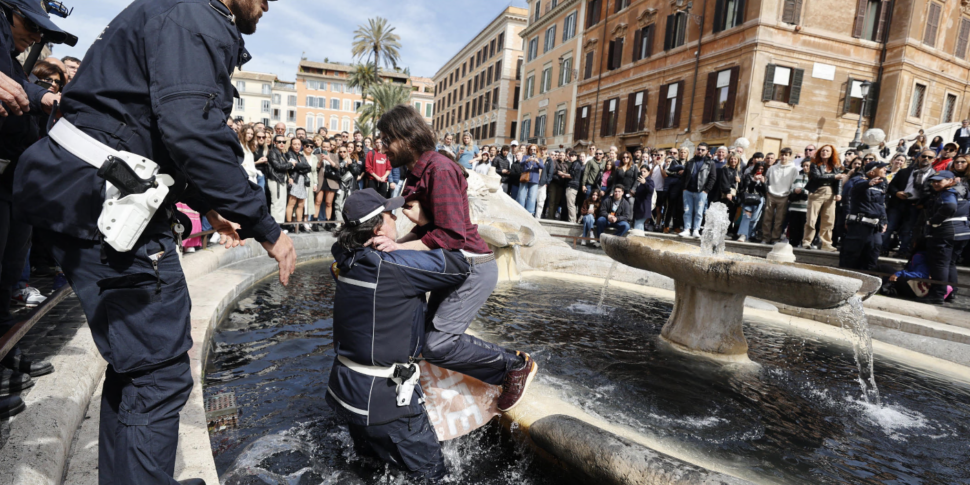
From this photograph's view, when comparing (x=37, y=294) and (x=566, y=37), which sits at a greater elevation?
(x=566, y=37)

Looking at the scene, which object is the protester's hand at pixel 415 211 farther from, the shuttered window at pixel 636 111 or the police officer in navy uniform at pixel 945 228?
the shuttered window at pixel 636 111

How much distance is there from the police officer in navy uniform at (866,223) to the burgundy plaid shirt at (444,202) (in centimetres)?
734

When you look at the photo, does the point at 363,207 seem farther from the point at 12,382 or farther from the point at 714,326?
the point at 714,326

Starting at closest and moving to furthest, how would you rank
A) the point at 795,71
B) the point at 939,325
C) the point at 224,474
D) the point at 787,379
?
the point at 224,474 → the point at 787,379 → the point at 939,325 → the point at 795,71

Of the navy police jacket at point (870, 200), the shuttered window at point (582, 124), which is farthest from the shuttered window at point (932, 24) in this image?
the navy police jacket at point (870, 200)

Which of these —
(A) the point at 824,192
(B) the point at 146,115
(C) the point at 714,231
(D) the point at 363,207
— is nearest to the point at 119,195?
(B) the point at 146,115

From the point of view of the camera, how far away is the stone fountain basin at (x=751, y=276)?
3400mm

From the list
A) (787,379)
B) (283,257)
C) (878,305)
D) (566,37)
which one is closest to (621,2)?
(566,37)

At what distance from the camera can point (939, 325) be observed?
16.0ft

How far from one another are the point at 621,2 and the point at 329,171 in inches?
991

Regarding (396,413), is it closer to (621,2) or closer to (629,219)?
(629,219)

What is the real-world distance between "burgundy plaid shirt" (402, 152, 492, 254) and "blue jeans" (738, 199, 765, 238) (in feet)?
32.0

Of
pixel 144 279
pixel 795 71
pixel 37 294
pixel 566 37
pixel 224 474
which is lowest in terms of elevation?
pixel 224 474

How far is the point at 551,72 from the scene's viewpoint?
3816 centimetres
